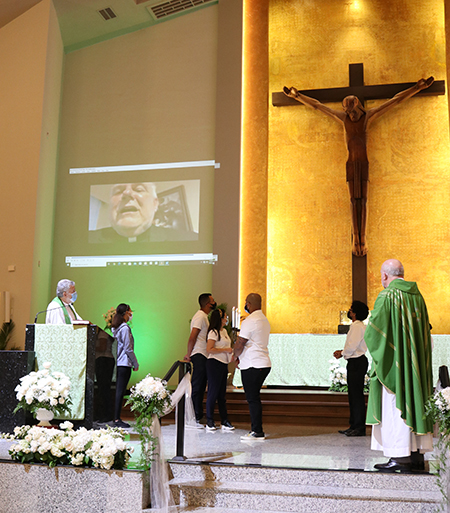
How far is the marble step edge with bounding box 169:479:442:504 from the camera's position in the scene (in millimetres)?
3666

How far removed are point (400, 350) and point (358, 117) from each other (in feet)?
18.7

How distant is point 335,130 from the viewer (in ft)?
31.6

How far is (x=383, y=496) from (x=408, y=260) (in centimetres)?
588

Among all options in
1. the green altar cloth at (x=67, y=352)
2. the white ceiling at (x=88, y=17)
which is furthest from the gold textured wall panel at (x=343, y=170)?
the green altar cloth at (x=67, y=352)

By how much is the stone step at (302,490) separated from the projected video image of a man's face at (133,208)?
5.70m

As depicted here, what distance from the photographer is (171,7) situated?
964 centimetres

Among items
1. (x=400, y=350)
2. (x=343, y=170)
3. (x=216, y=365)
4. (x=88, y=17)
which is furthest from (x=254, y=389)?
(x=88, y=17)

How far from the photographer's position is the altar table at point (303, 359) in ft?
25.9

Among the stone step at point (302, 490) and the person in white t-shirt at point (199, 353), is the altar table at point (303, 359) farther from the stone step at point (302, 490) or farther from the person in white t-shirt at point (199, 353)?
the stone step at point (302, 490)

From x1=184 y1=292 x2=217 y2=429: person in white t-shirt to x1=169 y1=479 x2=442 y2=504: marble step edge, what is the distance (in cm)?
203

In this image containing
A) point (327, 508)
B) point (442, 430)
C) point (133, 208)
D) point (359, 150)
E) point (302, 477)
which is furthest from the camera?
point (133, 208)

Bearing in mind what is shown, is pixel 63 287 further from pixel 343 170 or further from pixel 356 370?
pixel 343 170

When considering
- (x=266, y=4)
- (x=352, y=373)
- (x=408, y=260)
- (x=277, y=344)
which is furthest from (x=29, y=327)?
(x=266, y=4)

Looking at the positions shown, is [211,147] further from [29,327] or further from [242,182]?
[29,327]
